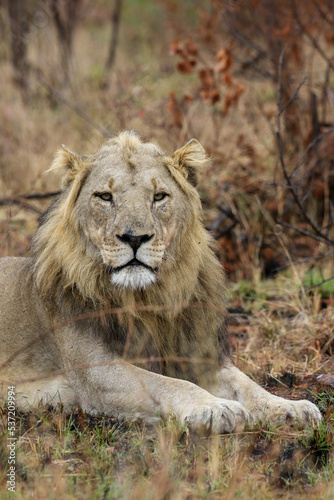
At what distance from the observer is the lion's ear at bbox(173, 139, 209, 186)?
415 centimetres

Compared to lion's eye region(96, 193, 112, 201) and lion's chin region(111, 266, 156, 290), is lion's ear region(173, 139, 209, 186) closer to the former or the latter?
lion's eye region(96, 193, 112, 201)

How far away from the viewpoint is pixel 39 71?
1103 centimetres

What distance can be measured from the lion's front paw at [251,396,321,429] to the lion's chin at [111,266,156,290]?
3.01ft

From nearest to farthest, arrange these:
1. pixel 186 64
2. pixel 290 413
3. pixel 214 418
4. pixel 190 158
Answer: pixel 214 418 → pixel 290 413 → pixel 190 158 → pixel 186 64

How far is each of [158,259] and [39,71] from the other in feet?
27.0

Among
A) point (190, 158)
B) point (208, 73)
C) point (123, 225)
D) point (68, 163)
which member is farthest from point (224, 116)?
point (123, 225)

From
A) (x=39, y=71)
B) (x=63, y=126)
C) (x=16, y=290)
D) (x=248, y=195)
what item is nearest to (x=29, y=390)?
(x=16, y=290)

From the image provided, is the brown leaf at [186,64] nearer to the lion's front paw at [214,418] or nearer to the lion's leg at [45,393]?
the lion's leg at [45,393]

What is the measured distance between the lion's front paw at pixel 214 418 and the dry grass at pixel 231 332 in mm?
57

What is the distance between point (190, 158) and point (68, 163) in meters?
0.75

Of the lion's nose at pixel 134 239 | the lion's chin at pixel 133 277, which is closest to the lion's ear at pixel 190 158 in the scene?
the lion's nose at pixel 134 239

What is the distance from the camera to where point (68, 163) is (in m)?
4.09

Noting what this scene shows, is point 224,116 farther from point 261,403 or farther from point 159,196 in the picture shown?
point 261,403

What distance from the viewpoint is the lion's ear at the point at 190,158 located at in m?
4.15
